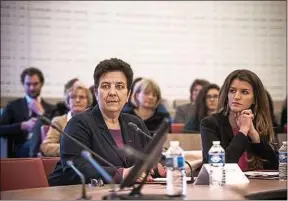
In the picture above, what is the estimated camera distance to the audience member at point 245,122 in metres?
3.44

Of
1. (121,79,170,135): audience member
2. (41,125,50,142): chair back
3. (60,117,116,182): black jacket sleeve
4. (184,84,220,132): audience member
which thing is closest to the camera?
(60,117,116,182): black jacket sleeve

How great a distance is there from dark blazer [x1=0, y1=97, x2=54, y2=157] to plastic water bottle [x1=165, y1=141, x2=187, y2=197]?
3.68 meters

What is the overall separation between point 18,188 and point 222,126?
1481 millimetres

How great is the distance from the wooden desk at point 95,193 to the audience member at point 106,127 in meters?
0.42

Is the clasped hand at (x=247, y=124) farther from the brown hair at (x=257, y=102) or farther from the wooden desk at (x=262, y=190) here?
the wooden desk at (x=262, y=190)

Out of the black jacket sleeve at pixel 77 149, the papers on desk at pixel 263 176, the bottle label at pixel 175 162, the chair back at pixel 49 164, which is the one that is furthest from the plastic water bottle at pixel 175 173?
the chair back at pixel 49 164

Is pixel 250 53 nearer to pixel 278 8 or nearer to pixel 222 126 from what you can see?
pixel 278 8

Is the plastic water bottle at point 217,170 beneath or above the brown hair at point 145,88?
beneath

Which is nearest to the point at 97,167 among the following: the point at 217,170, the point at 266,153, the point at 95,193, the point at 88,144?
the point at 95,193

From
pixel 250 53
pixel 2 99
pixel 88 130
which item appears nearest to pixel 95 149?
pixel 88 130

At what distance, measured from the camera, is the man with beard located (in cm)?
571

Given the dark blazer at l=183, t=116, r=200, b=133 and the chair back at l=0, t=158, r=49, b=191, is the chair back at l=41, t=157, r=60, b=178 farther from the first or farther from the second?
the dark blazer at l=183, t=116, r=200, b=133

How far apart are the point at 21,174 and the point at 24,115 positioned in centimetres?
356

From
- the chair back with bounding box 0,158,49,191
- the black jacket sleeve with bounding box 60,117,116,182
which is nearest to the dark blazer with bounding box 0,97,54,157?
the black jacket sleeve with bounding box 60,117,116,182
